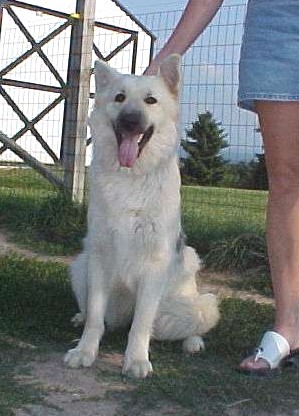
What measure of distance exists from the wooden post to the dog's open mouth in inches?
152

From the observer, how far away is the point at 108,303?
382cm

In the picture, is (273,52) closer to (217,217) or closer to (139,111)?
(139,111)

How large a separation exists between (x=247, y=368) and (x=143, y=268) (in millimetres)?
686

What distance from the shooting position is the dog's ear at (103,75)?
3.72 m

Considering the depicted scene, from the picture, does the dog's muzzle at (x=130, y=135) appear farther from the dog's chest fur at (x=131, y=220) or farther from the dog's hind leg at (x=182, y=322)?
the dog's hind leg at (x=182, y=322)

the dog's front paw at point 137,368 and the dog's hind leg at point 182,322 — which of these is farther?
the dog's hind leg at point 182,322

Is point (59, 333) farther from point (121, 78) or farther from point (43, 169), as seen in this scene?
point (43, 169)

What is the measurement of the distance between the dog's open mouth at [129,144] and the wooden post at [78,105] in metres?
3.85

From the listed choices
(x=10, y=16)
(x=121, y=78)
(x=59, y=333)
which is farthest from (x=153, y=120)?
(x=10, y=16)

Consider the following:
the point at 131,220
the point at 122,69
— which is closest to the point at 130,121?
the point at 131,220

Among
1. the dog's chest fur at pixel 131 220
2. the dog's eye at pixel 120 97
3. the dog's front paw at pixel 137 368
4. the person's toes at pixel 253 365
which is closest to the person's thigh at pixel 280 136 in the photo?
the dog's chest fur at pixel 131 220

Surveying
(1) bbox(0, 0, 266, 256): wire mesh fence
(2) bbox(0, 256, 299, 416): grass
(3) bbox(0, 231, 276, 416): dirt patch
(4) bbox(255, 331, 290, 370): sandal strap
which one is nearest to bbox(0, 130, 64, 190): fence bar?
(1) bbox(0, 0, 266, 256): wire mesh fence

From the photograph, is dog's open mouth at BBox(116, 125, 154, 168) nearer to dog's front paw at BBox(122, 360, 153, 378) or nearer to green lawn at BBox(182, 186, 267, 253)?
dog's front paw at BBox(122, 360, 153, 378)

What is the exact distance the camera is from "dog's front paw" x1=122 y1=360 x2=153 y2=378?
11.0 feet
